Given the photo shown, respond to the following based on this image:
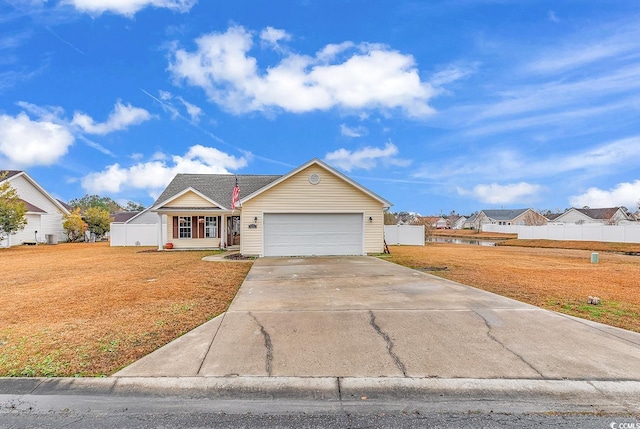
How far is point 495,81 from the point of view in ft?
55.2

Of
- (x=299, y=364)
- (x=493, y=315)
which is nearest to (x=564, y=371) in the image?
(x=493, y=315)

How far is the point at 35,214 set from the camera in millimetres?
27797

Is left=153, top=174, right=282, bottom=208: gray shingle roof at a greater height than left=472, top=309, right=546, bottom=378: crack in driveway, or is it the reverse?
left=153, top=174, right=282, bottom=208: gray shingle roof

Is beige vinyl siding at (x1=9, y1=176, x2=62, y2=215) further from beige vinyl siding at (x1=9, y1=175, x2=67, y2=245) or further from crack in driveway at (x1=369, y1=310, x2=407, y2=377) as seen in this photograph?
crack in driveway at (x1=369, y1=310, x2=407, y2=377)

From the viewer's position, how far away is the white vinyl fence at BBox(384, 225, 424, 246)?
27098mm

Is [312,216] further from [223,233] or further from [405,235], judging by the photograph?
[405,235]

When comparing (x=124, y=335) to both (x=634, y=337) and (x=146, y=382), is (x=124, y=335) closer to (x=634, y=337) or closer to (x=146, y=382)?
(x=146, y=382)

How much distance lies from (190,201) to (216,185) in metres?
3.81

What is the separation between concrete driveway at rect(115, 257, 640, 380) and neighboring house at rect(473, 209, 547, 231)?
65114mm

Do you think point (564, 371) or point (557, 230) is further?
point (557, 230)

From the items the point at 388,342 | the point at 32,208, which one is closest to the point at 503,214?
the point at 32,208

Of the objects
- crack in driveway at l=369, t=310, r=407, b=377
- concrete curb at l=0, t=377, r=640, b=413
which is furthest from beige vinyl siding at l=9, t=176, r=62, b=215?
crack in driveway at l=369, t=310, r=407, b=377

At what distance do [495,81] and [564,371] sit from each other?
17083 millimetres

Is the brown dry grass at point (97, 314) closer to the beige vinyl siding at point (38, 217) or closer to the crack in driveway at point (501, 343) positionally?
the crack in driveway at point (501, 343)
